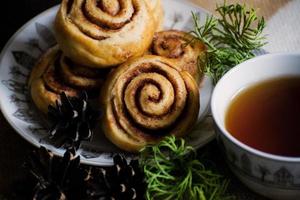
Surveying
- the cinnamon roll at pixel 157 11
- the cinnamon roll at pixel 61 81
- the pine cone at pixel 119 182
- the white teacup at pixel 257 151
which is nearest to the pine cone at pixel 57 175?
the pine cone at pixel 119 182

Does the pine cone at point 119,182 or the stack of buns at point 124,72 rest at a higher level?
the stack of buns at point 124,72

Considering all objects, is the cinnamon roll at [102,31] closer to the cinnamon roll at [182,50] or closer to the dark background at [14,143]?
the cinnamon roll at [182,50]

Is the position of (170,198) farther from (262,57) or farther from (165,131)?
(262,57)

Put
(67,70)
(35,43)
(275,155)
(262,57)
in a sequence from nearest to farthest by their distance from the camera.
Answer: (275,155) < (262,57) < (67,70) < (35,43)

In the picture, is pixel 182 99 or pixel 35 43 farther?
pixel 35 43

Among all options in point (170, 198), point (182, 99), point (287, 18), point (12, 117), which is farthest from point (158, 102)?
point (287, 18)
